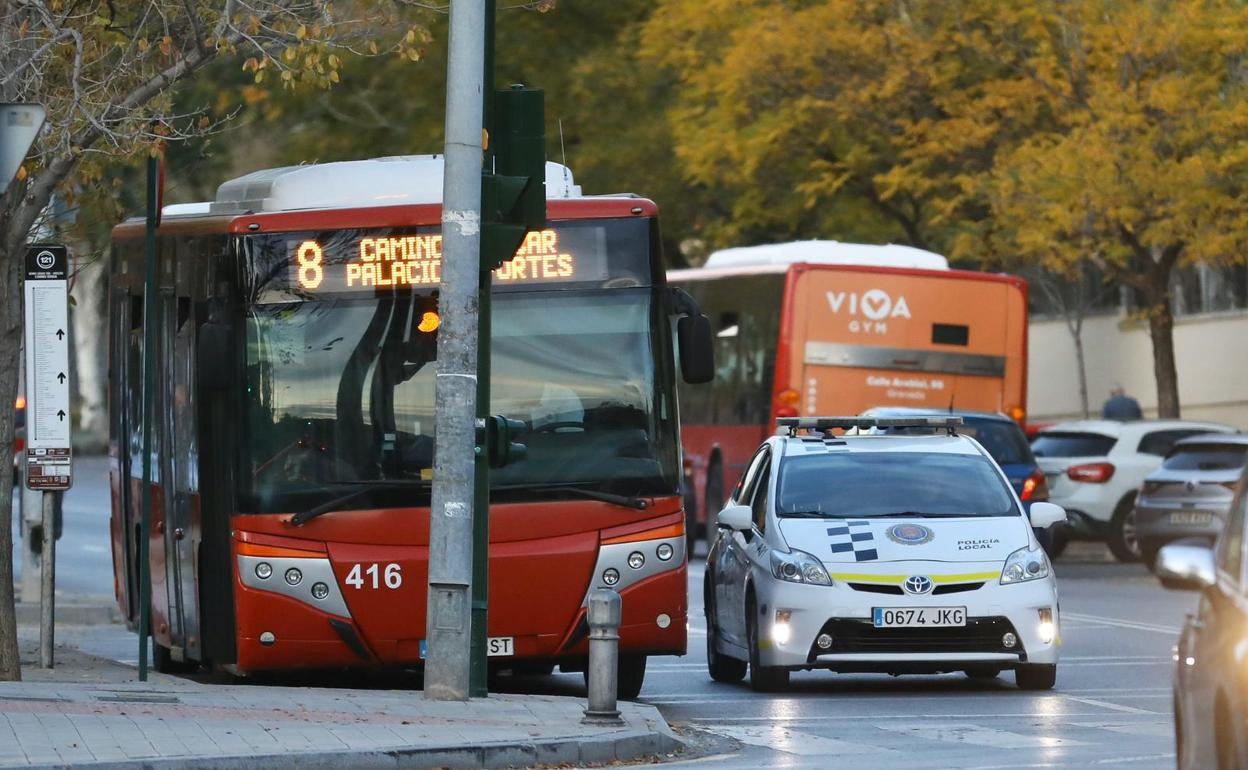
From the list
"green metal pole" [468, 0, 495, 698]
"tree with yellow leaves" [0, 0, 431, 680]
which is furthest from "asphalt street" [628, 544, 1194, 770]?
"tree with yellow leaves" [0, 0, 431, 680]

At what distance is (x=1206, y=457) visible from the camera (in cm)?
2892

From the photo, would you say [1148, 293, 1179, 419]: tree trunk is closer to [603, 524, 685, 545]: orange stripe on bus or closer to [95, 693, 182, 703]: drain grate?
[603, 524, 685, 545]: orange stripe on bus

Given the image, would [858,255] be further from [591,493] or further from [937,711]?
[937,711]

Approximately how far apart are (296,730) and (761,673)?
14.4 feet

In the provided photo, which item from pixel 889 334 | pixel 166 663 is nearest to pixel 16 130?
pixel 166 663

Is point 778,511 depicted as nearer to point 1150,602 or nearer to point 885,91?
point 1150,602

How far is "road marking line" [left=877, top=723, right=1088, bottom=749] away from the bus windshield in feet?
7.27

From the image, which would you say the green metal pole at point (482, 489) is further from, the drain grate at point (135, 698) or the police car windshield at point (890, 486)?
the police car windshield at point (890, 486)

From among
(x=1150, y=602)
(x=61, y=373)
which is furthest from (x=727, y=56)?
(x=61, y=373)

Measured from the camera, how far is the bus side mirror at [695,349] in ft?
48.4

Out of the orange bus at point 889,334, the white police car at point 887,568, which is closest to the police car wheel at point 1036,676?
the white police car at point 887,568

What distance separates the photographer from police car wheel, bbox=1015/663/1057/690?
1595cm

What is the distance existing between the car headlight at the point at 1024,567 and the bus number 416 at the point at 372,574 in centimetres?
355

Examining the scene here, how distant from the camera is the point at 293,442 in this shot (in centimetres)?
1493
